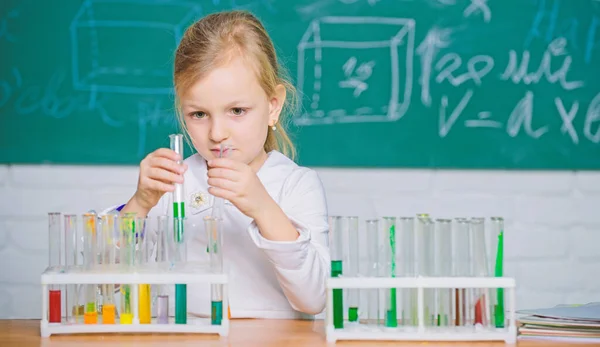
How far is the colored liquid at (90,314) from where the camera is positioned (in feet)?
3.65

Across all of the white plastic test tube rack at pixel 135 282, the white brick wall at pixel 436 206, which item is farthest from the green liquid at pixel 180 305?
the white brick wall at pixel 436 206

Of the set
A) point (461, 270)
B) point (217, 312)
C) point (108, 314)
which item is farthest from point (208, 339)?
point (461, 270)

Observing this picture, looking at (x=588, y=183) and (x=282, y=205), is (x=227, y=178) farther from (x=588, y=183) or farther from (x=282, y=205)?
(x=588, y=183)

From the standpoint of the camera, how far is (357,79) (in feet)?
7.73

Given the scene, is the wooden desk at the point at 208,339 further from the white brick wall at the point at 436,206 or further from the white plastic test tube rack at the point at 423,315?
the white brick wall at the point at 436,206

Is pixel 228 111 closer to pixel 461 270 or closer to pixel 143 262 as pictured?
pixel 143 262

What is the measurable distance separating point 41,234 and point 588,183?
1.59 metres

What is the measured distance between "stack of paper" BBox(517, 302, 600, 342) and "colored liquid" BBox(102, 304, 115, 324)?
563 mm

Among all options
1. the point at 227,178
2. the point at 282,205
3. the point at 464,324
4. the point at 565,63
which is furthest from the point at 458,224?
the point at 565,63

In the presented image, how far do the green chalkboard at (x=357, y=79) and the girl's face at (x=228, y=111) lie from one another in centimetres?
87

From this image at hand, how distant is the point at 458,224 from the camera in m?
1.08

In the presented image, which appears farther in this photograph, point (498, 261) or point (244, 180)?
point (244, 180)

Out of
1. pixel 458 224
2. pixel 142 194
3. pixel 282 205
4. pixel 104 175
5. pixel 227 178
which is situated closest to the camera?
pixel 458 224

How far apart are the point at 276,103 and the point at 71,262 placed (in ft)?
1.89
